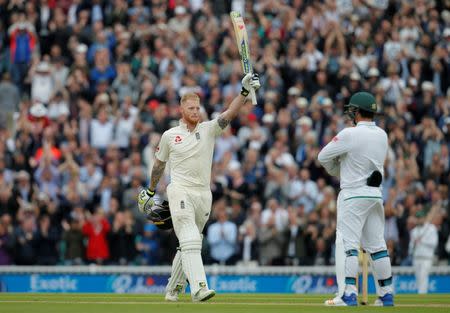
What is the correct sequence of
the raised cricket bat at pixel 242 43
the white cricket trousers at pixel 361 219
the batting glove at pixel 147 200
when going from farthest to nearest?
the batting glove at pixel 147 200 → the raised cricket bat at pixel 242 43 → the white cricket trousers at pixel 361 219

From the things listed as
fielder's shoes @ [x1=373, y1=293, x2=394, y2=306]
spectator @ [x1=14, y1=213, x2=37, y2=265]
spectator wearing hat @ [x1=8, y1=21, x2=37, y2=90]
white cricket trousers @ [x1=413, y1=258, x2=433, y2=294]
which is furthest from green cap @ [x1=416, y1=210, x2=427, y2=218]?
spectator wearing hat @ [x1=8, y1=21, x2=37, y2=90]

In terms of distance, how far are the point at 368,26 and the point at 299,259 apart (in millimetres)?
8372

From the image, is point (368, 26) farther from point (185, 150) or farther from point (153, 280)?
point (185, 150)

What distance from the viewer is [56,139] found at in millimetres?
29453

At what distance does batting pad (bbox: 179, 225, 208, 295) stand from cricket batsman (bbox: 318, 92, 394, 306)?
1.77m

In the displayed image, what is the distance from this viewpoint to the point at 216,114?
29141mm

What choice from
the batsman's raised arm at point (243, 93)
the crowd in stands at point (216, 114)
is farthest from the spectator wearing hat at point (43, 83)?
the batsman's raised arm at point (243, 93)

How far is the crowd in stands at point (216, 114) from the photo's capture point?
2727cm

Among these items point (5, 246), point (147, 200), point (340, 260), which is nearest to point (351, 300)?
point (340, 260)

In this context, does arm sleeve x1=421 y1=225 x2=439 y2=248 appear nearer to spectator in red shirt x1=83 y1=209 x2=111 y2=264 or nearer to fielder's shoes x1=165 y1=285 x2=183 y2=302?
spectator in red shirt x1=83 y1=209 x2=111 y2=264

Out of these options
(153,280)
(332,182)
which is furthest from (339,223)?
(332,182)

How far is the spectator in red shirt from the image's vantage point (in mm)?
27156

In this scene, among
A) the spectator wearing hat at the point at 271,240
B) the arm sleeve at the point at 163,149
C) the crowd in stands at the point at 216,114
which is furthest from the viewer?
the crowd in stands at the point at 216,114

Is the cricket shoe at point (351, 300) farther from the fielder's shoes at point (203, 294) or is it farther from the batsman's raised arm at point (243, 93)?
the batsman's raised arm at point (243, 93)
